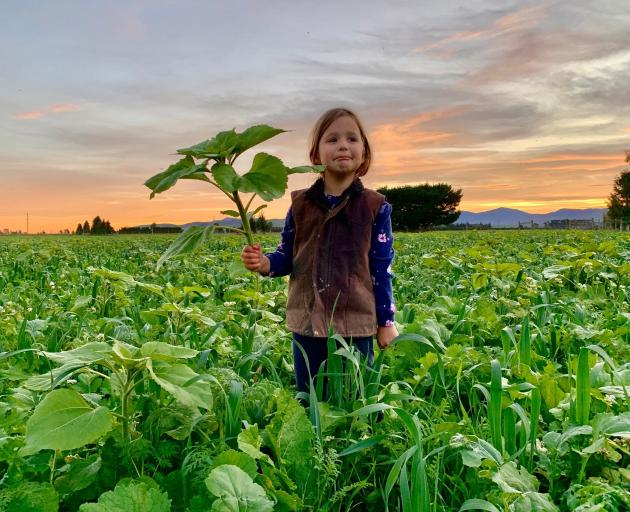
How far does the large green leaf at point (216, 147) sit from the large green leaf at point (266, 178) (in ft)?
0.28

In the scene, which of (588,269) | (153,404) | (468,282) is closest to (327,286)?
(153,404)

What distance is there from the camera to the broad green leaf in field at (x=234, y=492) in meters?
1.43

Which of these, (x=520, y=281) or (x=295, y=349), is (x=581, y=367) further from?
(x=520, y=281)

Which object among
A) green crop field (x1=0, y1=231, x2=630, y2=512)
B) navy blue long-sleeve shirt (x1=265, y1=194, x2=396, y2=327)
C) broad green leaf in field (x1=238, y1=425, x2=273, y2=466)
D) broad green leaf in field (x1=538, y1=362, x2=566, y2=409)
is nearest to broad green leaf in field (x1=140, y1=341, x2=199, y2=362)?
green crop field (x1=0, y1=231, x2=630, y2=512)

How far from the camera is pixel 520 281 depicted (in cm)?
551

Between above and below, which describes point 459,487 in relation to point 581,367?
A: below

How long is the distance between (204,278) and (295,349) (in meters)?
3.81

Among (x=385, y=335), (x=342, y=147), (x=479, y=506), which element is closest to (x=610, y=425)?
(x=479, y=506)

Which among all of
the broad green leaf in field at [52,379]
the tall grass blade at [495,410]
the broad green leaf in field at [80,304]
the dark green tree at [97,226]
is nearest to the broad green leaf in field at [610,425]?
the tall grass blade at [495,410]

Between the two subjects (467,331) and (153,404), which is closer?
(153,404)

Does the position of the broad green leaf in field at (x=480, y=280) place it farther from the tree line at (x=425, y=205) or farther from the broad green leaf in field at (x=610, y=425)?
the tree line at (x=425, y=205)

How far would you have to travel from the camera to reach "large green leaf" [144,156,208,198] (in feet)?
5.56

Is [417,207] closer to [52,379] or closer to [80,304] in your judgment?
[80,304]

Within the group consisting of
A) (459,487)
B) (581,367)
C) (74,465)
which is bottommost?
(459,487)
